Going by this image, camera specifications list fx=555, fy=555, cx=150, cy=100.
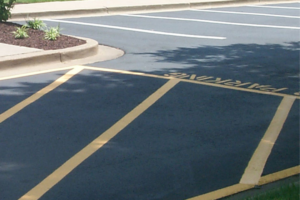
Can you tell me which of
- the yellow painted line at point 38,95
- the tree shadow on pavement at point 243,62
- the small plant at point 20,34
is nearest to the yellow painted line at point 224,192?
the yellow painted line at point 38,95

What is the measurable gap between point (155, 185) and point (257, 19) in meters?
12.8

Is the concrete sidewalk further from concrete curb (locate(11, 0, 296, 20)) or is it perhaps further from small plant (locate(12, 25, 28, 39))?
small plant (locate(12, 25, 28, 39))

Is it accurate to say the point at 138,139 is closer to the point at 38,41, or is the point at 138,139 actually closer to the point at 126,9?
the point at 38,41

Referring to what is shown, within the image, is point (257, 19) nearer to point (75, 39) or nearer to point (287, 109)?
point (75, 39)

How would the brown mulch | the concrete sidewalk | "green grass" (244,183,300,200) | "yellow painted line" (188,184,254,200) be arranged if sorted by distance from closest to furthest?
"green grass" (244,183,300,200) → "yellow painted line" (188,184,254,200) → the brown mulch → the concrete sidewalk

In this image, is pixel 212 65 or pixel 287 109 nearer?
pixel 287 109

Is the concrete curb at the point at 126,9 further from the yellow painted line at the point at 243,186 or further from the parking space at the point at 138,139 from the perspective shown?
the yellow painted line at the point at 243,186

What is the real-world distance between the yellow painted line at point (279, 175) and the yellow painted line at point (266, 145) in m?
0.06

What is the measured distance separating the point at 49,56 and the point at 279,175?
5.66 meters

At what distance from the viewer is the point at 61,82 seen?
858 cm

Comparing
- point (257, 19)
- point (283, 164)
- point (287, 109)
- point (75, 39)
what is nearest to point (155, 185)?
point (283, 164)

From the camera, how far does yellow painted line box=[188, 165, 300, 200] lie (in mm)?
4785

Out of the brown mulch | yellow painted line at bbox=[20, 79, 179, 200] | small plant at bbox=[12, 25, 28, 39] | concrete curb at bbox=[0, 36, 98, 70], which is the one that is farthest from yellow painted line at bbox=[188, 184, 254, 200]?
small plant at bbox=[12, 25, 28, 39]

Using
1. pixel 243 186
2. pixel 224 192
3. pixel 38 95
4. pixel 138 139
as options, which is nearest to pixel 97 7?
pixel 38 95
